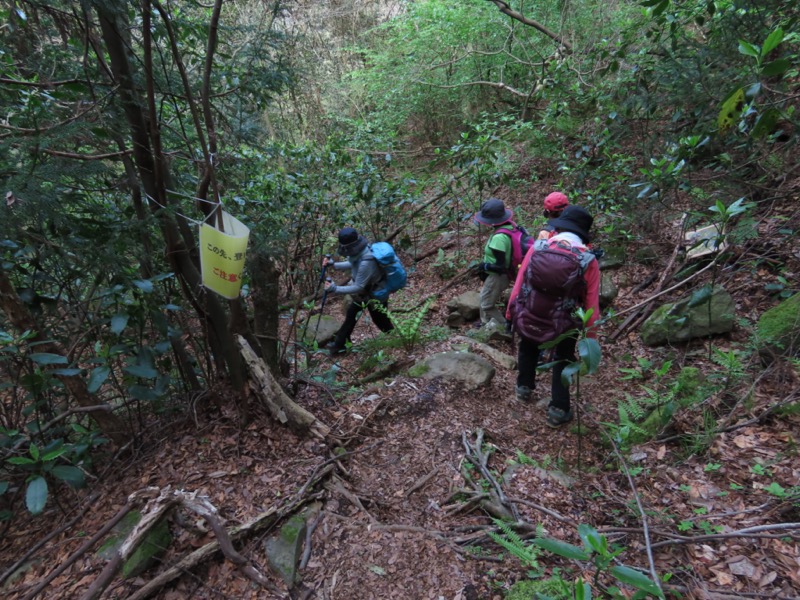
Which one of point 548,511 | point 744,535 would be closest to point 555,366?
point 548,511

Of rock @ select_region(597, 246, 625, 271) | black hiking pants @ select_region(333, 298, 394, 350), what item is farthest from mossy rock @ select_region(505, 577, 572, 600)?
rock @ select_region(597, 246, 625, 271)

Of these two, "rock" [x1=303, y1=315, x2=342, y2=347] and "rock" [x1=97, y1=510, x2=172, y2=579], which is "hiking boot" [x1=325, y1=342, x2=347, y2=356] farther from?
"rock" [x1=97, y1=510, x2=172, y2=579]

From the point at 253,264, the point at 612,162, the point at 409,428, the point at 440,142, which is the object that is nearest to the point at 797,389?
the point at 409,428

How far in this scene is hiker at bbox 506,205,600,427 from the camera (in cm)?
352

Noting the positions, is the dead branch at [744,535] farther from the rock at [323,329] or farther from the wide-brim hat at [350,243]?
the rock at [323,329]

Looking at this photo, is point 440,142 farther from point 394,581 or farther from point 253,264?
point 394,581

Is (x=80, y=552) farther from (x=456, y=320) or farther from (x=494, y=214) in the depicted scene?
(x=456, y=320)

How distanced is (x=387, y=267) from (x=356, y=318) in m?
0.83

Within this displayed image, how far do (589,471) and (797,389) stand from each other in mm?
1570

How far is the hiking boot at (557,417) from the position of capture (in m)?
3.90

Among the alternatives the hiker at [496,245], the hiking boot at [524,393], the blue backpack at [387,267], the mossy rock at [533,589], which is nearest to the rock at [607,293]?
the hiker at [496,245]

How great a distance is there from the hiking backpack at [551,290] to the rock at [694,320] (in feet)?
4.42

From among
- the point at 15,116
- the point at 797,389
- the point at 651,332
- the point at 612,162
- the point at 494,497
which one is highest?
the point at 15,116

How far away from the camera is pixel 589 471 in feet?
10.7
